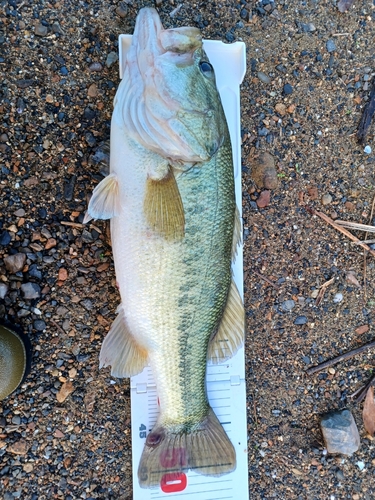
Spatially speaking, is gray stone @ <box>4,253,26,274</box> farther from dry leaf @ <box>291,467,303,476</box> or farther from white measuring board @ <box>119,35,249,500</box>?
dry leaf @ <box>291,467,303,476</box>

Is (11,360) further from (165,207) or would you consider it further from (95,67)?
(95,67)

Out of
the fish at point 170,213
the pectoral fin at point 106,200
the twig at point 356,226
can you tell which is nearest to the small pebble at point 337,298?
the twig at point 356,226

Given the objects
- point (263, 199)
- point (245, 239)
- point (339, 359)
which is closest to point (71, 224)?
point (245, 239)

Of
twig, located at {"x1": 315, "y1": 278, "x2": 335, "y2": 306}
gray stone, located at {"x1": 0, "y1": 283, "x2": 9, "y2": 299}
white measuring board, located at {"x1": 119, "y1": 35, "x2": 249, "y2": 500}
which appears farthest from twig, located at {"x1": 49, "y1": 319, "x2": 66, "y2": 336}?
twig, located at {"x1": 315, "y1": 278, "x2": 335, "y2": 306}

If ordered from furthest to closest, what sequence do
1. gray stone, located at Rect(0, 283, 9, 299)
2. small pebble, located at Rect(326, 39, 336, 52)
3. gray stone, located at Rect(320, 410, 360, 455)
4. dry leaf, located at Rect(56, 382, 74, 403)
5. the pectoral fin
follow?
small pebble, located at Rect(326, 39, 336, 52)
gray stone, located at Rect(320, 410, 360, 455)
dry leaf, located at Rect(56, 382, 74, 403)
gray stone, located at Rect(0, 283, 9, 299)
the pectoral fin

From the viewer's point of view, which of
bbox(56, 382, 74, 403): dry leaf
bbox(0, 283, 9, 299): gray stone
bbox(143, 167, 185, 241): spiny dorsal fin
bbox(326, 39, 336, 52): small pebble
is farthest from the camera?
bbox(326, 39, 336, 52): small pebble

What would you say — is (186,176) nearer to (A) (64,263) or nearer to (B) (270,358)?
(A) (64,263)

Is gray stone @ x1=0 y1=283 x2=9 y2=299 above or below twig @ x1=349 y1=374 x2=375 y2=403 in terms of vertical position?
above

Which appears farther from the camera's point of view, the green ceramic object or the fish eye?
the green ceramic object
